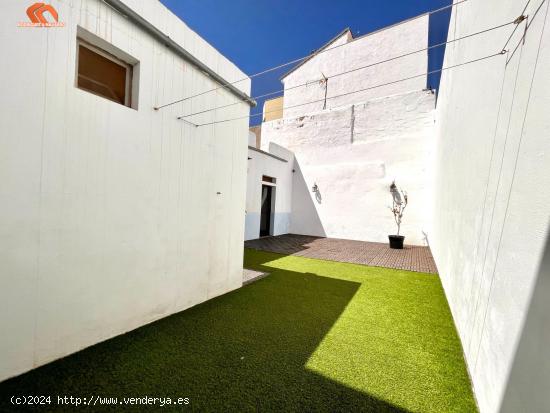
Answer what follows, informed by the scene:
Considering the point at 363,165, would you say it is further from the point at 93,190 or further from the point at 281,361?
the point at 93,190

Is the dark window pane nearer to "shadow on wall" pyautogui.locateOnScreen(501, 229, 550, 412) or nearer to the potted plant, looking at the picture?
"shadow on wall" pyautogui.locateOnScreen(501, 229, 550, 412)

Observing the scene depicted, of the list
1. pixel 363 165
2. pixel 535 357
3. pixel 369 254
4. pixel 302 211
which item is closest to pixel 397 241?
pixel 369 254

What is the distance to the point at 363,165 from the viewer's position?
906 cm

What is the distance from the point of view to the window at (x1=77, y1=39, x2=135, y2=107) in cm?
199

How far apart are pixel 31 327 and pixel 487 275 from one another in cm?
324

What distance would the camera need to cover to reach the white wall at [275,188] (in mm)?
8062

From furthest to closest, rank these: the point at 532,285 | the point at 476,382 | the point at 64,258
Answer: the point at 64,258, the point at 476,382, the point at 532,285

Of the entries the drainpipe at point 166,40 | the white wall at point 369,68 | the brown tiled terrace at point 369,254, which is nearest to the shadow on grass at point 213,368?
the drainpipe at point 166,40

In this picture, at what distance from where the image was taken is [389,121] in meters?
8.80

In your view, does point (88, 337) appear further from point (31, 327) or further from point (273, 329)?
point (273, 329)

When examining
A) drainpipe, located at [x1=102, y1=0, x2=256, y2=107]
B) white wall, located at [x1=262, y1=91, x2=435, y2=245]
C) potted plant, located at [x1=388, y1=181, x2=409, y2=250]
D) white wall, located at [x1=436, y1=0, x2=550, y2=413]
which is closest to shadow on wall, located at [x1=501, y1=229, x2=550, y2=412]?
white wall, located at [x1=436, y1=0, x2=550, y2=413]

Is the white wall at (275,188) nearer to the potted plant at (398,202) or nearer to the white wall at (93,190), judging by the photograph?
the potted plant at (398,202)

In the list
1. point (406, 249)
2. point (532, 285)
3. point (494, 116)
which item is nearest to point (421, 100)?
point (406, 249)

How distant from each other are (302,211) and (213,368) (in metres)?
8.78
